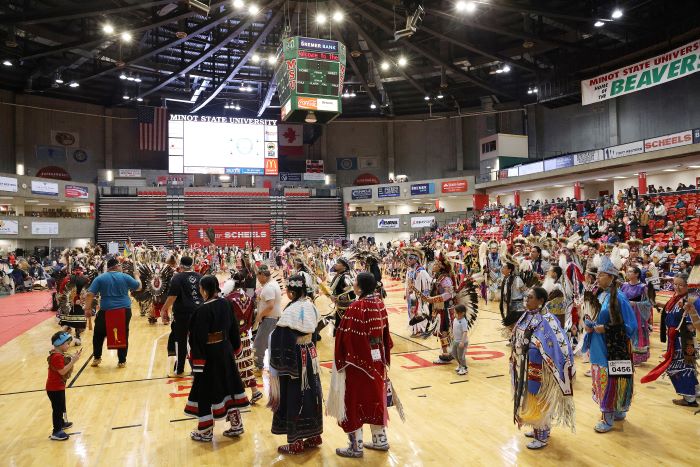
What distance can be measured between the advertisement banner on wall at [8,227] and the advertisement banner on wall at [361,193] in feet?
Answer: 66.7

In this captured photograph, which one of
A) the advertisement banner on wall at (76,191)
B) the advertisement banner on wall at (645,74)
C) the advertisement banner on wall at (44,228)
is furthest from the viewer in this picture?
the advertisement banner on wall at (76,191)

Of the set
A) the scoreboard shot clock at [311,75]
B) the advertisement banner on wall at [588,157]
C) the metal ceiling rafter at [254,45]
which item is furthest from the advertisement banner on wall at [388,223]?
the scoreboard shot clock at [311,75]

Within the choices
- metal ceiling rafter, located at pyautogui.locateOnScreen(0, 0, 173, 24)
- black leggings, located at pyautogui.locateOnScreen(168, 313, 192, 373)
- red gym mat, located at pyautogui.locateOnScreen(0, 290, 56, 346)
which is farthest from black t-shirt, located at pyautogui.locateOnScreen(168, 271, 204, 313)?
metal ceiling rafter, located at pyautogui.locateOnScreen(0, 0, 173, 24)

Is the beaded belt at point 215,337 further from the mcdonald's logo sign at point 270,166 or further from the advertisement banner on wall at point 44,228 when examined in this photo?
the mcdonald's logo sign at point 270,166

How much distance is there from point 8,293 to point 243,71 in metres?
A: 21.2

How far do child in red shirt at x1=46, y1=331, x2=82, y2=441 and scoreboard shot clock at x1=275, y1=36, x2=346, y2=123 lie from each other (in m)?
12.7

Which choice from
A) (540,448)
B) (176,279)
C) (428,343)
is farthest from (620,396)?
(176,279)

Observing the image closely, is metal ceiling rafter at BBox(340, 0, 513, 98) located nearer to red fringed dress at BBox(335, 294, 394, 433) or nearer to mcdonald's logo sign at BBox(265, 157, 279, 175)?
mcdonald's logo sign at BBox(265, 157, 279, 175)

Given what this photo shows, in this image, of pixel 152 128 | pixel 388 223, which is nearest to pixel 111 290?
pixel 388 223

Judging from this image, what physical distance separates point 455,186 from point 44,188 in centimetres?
2380

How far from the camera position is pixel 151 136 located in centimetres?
3266

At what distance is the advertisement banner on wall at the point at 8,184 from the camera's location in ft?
74.3

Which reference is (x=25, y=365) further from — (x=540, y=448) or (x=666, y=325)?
(x=666, y=325)

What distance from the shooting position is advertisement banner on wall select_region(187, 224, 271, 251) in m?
32.7
